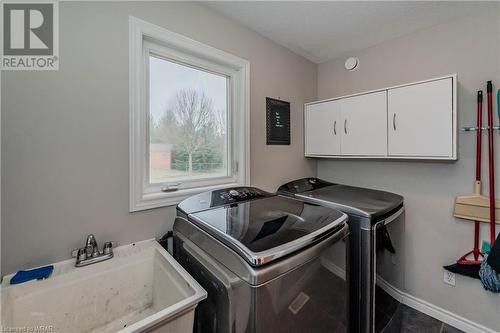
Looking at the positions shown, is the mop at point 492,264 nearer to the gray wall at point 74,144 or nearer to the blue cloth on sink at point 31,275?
the gray wall at point 74,144

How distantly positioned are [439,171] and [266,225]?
1.66 metres

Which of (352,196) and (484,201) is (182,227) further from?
(484,201)

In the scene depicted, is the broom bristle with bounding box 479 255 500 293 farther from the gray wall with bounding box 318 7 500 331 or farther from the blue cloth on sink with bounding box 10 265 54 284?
the blue cloth on sink with bounding box 10 265 54 284

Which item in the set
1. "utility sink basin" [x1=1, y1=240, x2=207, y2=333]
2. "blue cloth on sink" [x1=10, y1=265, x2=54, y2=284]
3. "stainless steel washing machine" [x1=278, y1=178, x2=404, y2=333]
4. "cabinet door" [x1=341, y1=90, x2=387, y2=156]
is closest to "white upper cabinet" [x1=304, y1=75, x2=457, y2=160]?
"cabinet door" [x1=341, y1=90, x2=387, y2=156]

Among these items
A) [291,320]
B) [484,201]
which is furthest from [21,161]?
[484,201]

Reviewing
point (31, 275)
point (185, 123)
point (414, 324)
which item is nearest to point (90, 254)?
point (31, 275)

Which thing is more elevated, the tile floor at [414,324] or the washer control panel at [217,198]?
the washer control panel at [217,198]

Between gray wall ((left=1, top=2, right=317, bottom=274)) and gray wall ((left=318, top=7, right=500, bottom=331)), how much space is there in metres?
1.93

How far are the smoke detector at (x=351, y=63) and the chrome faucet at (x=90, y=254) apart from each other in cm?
262

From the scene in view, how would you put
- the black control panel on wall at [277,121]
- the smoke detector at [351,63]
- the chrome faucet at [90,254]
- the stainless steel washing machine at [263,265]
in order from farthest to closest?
the smoke detector at [351,63], the black control panel on wall at [277,121], the chrome faucet at [90,254], the stainless steel washing machine at [263,265]

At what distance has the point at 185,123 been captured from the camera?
162 centimetres

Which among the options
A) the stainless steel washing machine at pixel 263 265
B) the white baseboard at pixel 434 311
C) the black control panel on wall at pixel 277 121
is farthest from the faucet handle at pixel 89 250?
the white baseboard at pixel 434 311

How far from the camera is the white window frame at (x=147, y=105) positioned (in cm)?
126

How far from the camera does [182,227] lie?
123 cm
